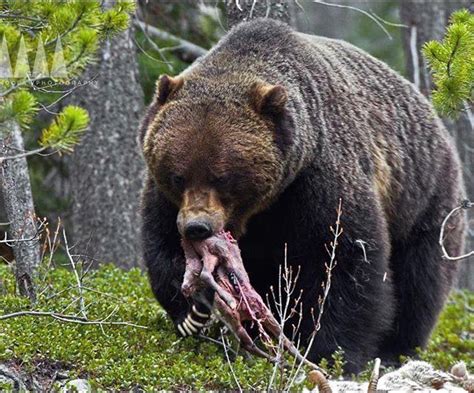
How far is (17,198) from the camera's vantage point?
8.02 meters

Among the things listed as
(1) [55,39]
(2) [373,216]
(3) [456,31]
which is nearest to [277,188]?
(2) [373,216]

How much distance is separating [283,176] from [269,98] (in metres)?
0.56

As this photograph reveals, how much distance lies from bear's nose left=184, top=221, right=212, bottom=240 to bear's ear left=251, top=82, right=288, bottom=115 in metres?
1.04

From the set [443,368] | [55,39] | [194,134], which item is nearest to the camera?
[55,39]

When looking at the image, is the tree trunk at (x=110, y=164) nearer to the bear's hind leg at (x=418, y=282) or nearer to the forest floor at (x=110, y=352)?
the forest floor at (x=110, y=352)

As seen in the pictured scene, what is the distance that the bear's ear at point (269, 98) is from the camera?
7.44 m

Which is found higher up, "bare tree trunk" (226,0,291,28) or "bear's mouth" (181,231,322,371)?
"bare tree trunk" (226,0,291,28)

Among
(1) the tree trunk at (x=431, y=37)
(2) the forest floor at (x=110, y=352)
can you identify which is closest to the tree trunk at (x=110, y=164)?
(2) the forest floor at (x=110, y=352)

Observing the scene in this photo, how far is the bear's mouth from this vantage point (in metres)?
7.03

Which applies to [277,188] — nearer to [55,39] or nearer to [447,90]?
[447,90]

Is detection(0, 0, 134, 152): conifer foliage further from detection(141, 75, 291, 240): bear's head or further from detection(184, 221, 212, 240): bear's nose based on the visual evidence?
detection(184, 221, 212, 240): bear's nose

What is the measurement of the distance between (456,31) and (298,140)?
1.40m

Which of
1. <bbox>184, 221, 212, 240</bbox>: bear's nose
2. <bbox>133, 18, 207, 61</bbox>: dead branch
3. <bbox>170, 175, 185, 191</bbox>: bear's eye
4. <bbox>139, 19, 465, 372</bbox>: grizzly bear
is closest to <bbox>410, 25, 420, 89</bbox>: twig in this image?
<bbox>133, 18, 207, 61</bbox>: dead branch

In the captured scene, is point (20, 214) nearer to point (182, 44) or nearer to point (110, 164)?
point (110, 164)
